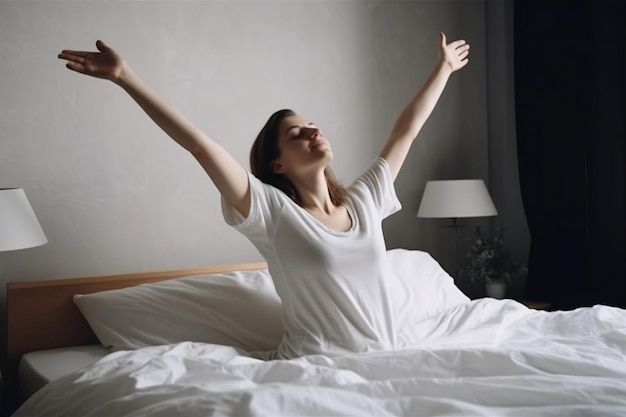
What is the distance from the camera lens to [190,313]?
96.1 inches

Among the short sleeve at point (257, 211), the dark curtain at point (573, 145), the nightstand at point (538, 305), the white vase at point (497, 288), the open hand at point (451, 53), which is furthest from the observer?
the white vase at point (497, 288)

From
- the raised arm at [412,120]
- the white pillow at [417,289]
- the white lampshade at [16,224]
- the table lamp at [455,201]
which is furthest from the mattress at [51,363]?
the table lamp at [455,201]

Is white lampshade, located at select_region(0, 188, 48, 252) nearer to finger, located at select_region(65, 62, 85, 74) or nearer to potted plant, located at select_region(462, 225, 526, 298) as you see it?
finger, located at select_region(65, 62, 85, 74)

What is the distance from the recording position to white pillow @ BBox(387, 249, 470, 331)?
254cm

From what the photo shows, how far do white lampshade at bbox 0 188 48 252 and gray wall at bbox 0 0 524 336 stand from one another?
36cm

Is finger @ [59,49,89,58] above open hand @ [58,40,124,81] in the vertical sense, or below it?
above

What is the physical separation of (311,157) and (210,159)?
0.37 meters

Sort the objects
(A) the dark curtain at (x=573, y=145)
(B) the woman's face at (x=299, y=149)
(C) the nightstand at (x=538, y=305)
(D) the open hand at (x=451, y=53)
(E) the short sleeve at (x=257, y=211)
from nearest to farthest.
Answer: (E) the short sleeve at (x=257, y=211), (B) the woman's face at (x=299, y=149), (D) the open hand at (x=451, y=53), (A) the dark curtain at (x=573, y=145), (C) the nightstand at (x=538, y=305)

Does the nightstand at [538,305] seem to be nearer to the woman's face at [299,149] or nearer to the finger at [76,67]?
the woman's face at [299,149]

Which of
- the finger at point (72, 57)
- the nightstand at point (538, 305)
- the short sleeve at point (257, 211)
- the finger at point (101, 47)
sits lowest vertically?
the nightstand at point (538, 305)

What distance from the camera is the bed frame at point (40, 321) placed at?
2539 millimetres

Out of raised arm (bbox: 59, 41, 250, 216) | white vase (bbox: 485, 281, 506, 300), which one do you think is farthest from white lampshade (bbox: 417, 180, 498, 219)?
raised arm (bbox: 59, 41, 250, 216)

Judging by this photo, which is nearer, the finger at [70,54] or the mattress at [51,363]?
the finger at [70,54]

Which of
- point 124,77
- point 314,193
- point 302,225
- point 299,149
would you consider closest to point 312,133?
point 299,149
